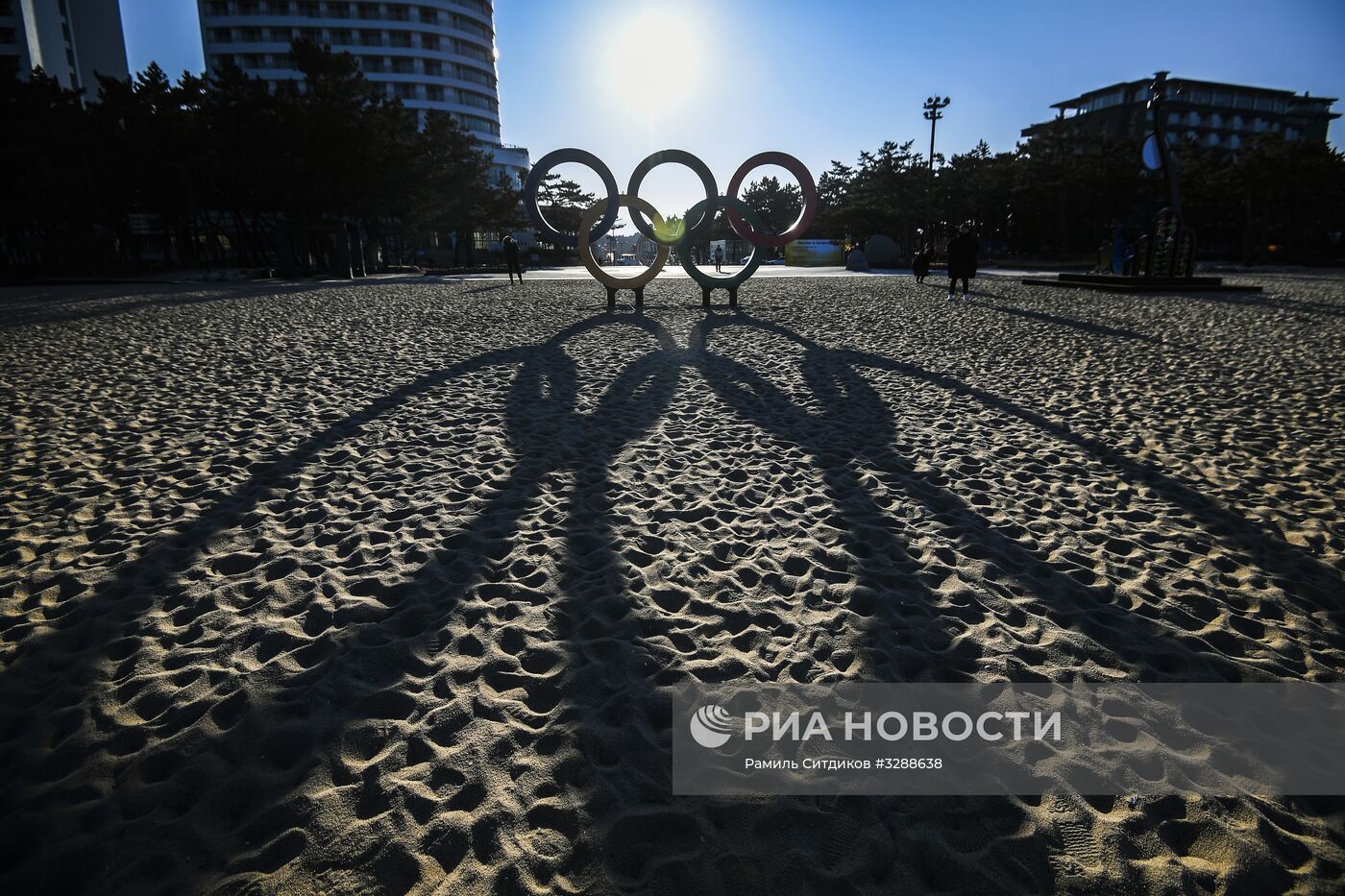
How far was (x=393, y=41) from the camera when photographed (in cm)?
7294

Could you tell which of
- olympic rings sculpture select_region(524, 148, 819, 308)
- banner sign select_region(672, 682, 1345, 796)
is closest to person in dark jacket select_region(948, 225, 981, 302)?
olympic rings sculpture select_region(524, 148, 819, 308)

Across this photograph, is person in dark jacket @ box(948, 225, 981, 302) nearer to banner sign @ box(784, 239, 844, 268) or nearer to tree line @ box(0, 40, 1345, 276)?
tree line @ box(0, 40, 1345, 276)

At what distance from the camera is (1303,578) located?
13.4 feet

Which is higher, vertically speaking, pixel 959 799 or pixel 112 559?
pixel 112 559

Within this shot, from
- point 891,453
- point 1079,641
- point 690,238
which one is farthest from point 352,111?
point 1079,641

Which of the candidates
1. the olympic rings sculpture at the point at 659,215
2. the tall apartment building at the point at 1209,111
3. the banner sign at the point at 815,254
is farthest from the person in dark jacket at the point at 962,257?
the tall apartment building at the point at 1209,111

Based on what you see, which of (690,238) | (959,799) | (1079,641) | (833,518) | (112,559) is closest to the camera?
(959,799)

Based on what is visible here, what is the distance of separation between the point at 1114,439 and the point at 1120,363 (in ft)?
14.5

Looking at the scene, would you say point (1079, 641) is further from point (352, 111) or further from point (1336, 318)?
point (352, 111)

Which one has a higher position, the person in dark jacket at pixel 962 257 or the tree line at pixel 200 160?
the tree line at pixel 200 160

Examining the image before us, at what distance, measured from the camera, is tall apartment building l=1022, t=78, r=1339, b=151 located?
7919 centimetres

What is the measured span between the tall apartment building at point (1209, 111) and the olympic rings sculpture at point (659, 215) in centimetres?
7722

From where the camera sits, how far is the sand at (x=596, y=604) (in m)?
2.35

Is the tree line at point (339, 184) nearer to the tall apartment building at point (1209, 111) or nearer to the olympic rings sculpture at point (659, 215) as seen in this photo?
the olympic rings sculpture at point (659, 215)
